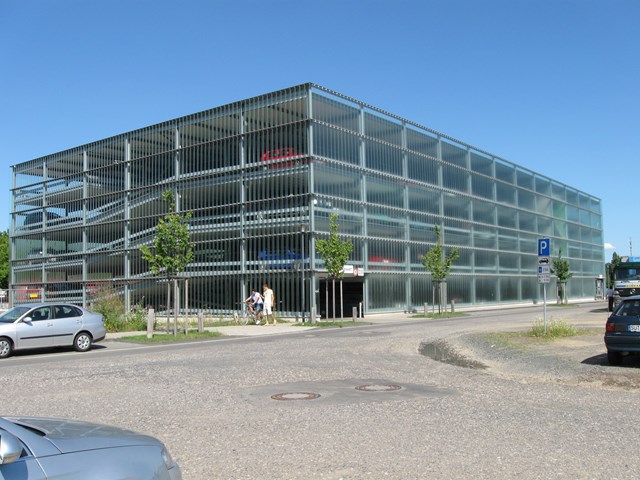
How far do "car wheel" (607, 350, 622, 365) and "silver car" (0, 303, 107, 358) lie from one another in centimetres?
1459

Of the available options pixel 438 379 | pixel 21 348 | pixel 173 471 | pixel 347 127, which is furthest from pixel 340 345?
pixel 347 127

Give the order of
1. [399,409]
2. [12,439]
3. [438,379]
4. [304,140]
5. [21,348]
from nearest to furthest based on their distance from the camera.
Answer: [12,439] → [399,409] → [438,379] → [21,348] → [304,140]

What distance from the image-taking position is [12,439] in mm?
3021

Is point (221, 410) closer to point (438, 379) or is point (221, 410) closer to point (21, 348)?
point (438, 379)

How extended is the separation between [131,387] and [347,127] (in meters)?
34.0

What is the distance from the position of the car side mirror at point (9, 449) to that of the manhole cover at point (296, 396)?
681cm

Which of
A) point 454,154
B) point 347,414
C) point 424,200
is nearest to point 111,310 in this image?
point 347,414

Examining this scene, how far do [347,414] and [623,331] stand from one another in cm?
719

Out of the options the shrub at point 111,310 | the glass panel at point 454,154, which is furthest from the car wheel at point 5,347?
the glass panel at point 454,154

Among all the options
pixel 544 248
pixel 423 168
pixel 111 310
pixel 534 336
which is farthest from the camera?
pixel 423 168

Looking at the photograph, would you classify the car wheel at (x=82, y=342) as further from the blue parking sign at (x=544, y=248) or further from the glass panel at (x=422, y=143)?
the glass panel at (x=422, y=143)

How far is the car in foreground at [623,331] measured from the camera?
12.4 metres

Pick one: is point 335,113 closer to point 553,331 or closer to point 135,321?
point 135,321

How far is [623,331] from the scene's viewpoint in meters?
12.6
